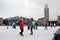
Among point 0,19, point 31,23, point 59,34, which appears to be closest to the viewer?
point 59,34

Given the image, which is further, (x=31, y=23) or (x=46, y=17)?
(x=46, y=17)

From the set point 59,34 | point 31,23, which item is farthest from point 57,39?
point 31,23

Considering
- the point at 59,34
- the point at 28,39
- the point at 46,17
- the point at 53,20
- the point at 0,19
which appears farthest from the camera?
the point at 46,17

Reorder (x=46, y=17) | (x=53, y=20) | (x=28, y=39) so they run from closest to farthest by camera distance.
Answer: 1. (x=28, y=39)
2. (x=53, y=20)
3. (x=46, y=17)

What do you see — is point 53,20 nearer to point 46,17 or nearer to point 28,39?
point 46,17

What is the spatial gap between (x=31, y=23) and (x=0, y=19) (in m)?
94.1

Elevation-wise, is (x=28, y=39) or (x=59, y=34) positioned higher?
(x=59, y=34)

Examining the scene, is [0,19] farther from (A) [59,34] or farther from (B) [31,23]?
(A) [59,34]

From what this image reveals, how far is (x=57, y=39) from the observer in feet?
27.7

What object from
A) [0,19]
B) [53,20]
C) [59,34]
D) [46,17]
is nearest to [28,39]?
[59,34]

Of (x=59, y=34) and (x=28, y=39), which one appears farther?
(x=28, y=39)

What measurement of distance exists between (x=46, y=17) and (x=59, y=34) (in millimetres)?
129873

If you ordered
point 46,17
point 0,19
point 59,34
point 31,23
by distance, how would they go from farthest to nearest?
point 46,17 → point 0,19 → point 31,23 → point 59,34

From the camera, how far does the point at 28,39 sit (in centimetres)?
1273
